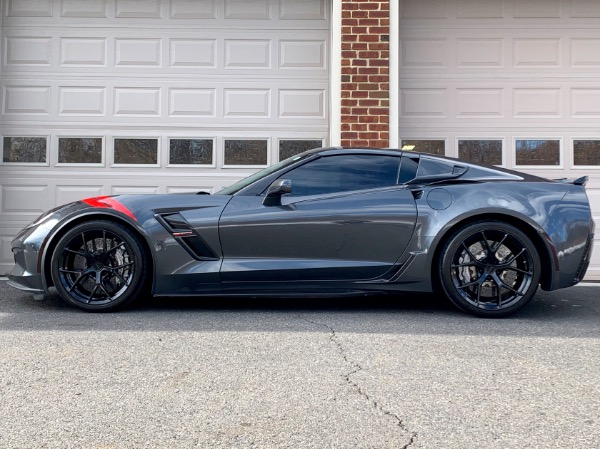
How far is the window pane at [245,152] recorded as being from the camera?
712cm

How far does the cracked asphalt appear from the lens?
86.4 inches

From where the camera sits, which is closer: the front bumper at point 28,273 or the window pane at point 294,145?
the front bumper at point 28,273

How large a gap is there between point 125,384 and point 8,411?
0.49 m

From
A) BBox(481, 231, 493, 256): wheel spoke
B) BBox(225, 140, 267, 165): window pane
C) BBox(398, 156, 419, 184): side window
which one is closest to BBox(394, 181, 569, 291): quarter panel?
BBox(481, 231, 493, 256): wheel spoke

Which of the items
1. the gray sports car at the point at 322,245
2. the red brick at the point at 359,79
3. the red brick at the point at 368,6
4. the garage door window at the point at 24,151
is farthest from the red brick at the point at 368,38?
the garage door window at the point at 24,151

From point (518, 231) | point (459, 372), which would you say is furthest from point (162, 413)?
point (518, 231)

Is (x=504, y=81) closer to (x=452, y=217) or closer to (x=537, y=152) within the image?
(x=537, y=152)

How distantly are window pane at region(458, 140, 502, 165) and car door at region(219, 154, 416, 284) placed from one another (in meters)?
2.96

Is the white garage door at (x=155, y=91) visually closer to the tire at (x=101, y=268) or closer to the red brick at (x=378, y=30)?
the red brick at (x=378, y=30)

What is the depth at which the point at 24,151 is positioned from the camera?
711 centimetres

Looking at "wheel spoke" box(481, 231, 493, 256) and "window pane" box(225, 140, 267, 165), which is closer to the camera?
"wheel spoke" box(481, 231, 493, 256)

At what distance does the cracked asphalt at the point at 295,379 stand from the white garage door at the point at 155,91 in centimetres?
291

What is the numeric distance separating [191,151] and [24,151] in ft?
6.24

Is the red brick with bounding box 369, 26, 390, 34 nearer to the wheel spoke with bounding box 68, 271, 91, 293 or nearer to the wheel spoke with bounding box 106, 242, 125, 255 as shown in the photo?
the wheel spoke with bounding box 106, 242, 125, 255
